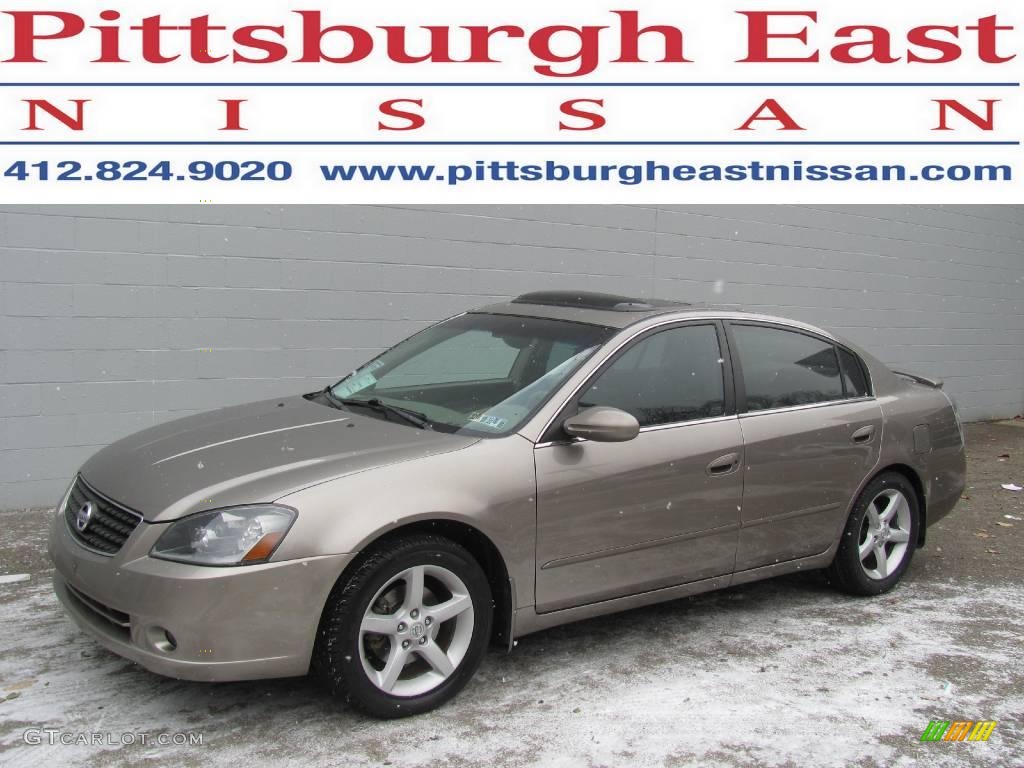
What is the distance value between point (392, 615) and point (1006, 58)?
8.36 metres

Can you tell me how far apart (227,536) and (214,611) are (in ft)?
0.81

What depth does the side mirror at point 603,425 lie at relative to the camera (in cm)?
408

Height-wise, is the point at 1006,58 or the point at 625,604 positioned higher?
the point at 1006,58

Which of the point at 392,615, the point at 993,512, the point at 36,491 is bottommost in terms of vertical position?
the point at 993,512

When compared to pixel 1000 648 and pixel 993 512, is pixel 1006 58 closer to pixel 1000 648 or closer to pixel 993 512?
pixel 993 512

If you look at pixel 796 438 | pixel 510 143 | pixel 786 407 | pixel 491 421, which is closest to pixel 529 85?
pixel 510 143

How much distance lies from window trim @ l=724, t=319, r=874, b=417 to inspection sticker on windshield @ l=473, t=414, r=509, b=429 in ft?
3.91

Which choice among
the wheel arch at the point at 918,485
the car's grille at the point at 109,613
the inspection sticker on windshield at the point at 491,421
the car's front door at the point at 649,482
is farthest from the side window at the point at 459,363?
the wheel arch at the point at 918,485

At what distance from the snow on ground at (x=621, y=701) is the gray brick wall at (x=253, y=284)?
1.84 meters

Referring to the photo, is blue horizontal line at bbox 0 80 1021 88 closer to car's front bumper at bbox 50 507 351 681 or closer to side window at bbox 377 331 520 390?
side window at bbox 377 331 520 390

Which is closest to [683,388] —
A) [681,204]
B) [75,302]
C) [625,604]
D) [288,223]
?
[625,604]

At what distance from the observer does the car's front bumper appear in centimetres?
343

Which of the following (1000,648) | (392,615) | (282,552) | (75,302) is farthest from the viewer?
(75,302)

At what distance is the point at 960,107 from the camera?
9.45 m
